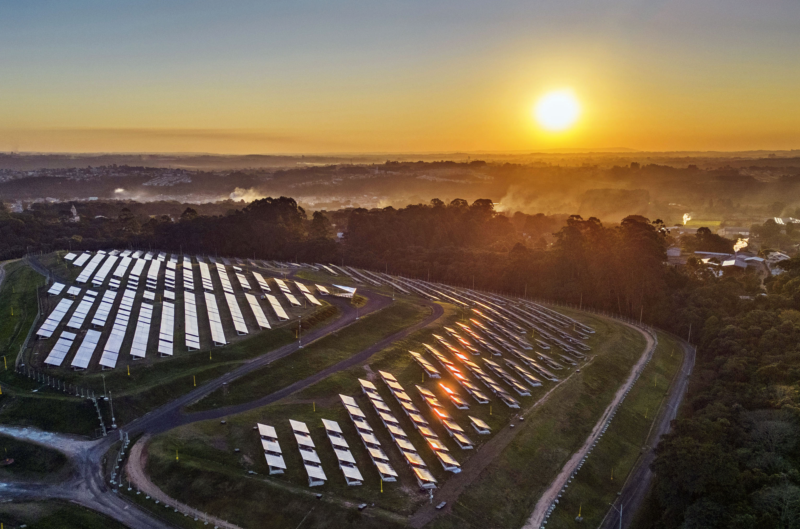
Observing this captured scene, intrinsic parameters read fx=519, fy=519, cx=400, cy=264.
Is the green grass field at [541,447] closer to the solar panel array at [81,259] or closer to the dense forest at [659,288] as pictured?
the dense forest at [659,288]

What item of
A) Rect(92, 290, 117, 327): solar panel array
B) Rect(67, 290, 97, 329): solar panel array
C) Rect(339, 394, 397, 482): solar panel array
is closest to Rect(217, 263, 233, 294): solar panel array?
Rect(92, 290, 117, 327): solar panel array

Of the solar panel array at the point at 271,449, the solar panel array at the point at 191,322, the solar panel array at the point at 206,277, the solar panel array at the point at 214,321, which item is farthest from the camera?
the solar panel array at the point at 206,277

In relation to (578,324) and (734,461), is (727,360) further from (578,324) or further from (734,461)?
(734,461)

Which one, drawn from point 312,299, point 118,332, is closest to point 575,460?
point 312,299

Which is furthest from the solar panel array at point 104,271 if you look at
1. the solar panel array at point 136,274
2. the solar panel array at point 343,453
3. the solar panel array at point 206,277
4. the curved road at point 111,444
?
the solar panel array at point 343,453

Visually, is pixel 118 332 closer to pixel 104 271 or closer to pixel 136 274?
pixel 136 274

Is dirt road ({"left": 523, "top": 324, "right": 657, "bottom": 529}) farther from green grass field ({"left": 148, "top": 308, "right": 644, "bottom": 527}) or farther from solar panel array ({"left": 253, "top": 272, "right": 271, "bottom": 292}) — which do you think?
solar panel array ({"left": 253, "top": 272, "right": 271, "bottom": 292})
